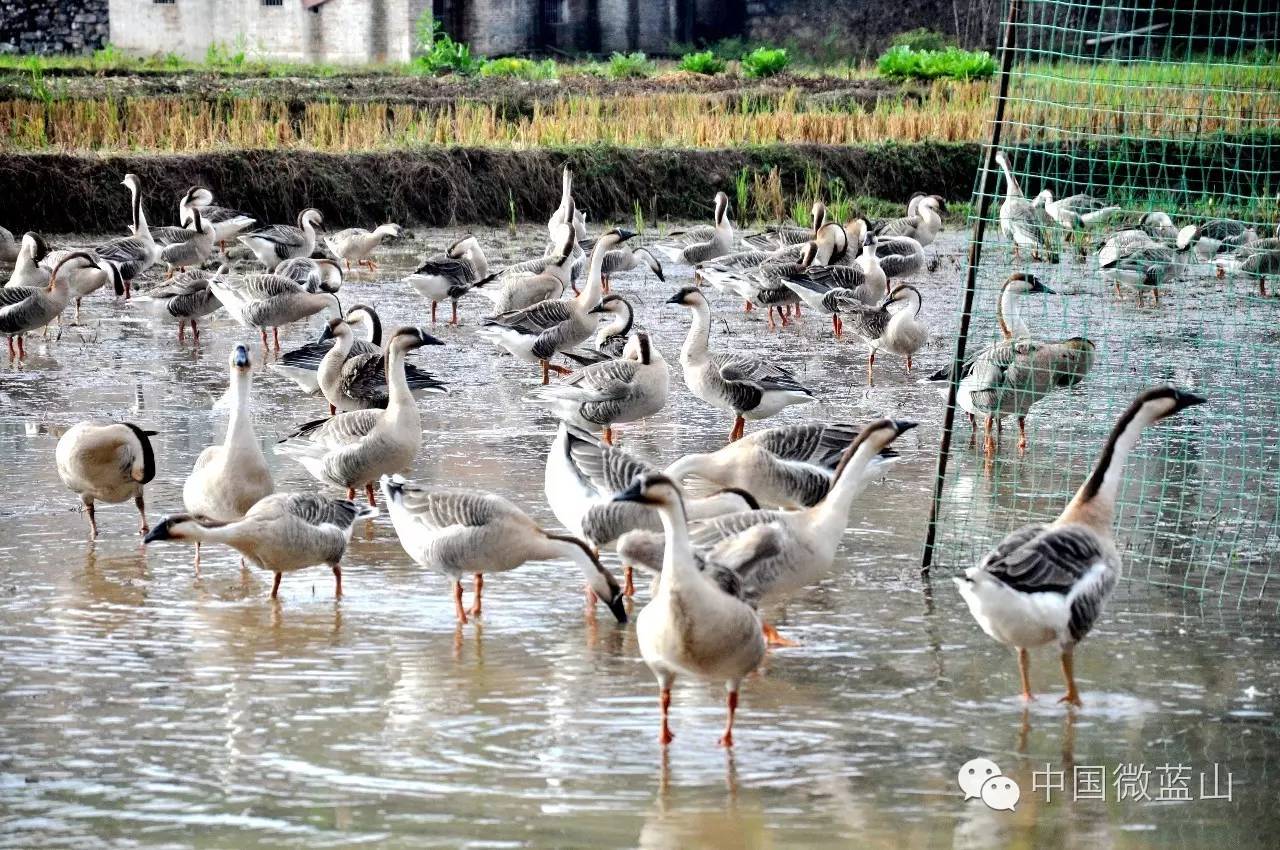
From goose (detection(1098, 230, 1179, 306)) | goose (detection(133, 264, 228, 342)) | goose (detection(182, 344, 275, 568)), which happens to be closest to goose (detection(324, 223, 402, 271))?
goose (detection(133, 264, 228, 342))

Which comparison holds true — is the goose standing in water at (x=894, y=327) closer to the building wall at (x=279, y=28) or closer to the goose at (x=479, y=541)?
the goose at (x=479, y=541)

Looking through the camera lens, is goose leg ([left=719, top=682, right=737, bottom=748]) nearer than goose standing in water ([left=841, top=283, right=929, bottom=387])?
Yes

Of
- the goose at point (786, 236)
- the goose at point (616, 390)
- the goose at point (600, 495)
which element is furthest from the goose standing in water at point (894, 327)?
the goose at point (600, 495)

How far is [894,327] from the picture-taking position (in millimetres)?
13430

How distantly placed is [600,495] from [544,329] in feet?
18.6

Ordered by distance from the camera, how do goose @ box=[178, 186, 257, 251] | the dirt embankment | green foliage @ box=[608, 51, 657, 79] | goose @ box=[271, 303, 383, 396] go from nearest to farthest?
goose @ box=[271, 303, 383, 396], goose @ box=[178, 186, 257, 251], the dirt embankment, green foliage @ box=[608, 51, 657, 79]

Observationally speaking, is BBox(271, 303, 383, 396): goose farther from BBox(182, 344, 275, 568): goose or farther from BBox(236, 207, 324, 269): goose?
BBox(236, 207, 324, 269): goose

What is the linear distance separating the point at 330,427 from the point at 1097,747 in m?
5.19

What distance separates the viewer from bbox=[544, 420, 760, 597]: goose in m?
7.94

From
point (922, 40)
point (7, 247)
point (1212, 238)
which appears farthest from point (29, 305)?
point (922, 40)

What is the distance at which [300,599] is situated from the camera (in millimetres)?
8070

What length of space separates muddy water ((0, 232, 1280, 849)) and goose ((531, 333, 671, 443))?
1567mm

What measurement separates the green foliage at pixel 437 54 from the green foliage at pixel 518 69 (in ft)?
1.35

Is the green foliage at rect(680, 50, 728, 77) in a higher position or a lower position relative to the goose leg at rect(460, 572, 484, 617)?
higher
